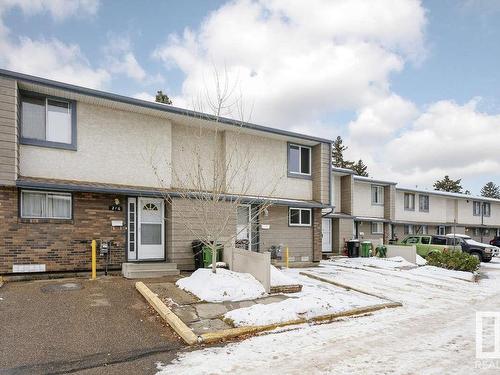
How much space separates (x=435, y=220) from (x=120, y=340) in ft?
105

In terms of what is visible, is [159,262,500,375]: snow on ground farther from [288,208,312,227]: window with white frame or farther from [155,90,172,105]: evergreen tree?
[155,90,172,105]: evergreen tree

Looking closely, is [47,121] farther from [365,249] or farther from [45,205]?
[365,249]

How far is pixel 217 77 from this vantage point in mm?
10539

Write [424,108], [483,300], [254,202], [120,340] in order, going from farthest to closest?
1. [424,108]
2. [254,202]
3. [483,300]
4. [120,340]

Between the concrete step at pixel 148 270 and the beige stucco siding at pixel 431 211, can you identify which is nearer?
the concrete step at pixel 148 270

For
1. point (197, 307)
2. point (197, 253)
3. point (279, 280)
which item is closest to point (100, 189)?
point (197, 253)

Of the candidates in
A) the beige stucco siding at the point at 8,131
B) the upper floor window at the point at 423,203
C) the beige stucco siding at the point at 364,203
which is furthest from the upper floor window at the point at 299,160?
the upper floor window at the point at 423,203

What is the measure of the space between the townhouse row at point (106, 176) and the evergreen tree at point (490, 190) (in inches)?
3343

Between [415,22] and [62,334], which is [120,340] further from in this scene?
[415,22]

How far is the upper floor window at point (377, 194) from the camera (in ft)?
85.4

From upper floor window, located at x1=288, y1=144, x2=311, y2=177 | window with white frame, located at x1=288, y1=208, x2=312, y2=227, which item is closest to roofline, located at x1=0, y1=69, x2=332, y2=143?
→ upper floor window, located at x1=288, y1=144, x2=311, y2=177

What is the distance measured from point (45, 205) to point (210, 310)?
22.5 ft

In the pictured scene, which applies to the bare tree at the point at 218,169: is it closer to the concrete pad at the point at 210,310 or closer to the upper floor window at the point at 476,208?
the concrete pad at the point at 210,310

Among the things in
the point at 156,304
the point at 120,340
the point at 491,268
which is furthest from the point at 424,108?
the point at 120,340
